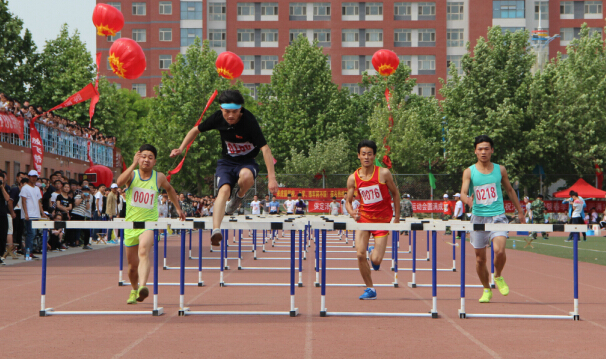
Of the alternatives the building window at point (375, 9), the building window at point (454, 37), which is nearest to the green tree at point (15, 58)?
the building window at point (375, 9)

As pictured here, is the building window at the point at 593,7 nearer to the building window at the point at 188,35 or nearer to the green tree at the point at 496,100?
the green tree at the point at 496,100

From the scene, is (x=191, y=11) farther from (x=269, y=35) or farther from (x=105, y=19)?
(x=105, y=19)

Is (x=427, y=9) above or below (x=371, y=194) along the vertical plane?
above

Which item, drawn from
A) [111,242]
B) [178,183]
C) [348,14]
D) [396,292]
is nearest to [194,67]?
[178,183]

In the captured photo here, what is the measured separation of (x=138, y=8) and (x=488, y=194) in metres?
75.1

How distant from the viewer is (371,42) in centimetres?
7756

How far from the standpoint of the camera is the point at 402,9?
3059 inches

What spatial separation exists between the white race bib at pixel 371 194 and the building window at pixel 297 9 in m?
70.0

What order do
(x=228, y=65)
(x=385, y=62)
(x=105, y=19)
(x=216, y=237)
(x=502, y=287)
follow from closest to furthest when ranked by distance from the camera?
1. (x=216, y=237)
2. (x=502, y=287)
3. (x=105, y=19)
4. (x=228, y=65)
5. (x=385, y=62)

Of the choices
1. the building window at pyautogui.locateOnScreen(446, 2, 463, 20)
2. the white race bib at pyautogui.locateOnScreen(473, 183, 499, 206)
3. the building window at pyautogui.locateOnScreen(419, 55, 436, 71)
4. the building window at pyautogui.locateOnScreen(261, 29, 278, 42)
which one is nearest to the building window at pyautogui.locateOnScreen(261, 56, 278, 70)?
the building window at pyautogui.locateOnScreen(261, 29, 278, 42)

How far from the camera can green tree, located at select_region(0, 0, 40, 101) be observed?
49.4 meters

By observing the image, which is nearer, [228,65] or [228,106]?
[228,106]

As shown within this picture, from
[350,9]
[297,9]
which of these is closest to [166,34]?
[297,9]

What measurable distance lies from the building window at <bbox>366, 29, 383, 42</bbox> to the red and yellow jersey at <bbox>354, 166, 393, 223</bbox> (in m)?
69.8
